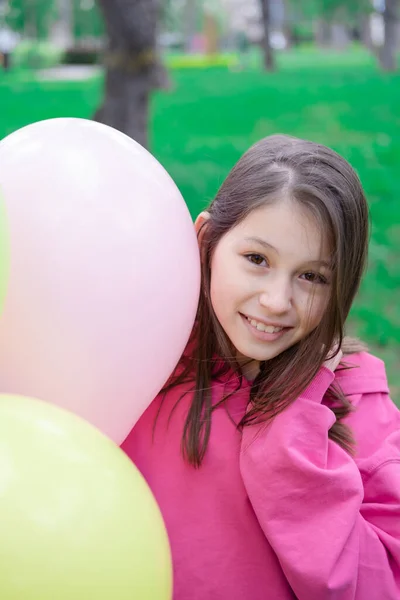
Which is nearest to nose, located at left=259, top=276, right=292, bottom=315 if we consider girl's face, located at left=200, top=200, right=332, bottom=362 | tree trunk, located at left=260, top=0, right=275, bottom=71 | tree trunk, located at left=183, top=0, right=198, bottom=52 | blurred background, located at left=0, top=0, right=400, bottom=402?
girl's face, located at left=200, top=200, right=332, bottom=362

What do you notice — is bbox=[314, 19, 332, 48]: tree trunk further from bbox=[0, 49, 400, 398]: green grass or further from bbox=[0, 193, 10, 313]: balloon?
bbox=[0, 193, 10, 313]: balloon

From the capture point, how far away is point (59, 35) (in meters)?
47.7

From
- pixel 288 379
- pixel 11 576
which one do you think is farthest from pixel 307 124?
pixel 11 576

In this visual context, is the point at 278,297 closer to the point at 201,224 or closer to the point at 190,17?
the point at 201,224

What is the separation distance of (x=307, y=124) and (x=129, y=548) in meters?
9.20

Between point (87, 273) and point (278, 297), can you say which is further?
point (278, 297)

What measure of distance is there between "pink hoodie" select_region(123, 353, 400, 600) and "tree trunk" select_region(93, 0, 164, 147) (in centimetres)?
516

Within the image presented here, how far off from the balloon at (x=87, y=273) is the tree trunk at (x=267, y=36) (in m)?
18.7

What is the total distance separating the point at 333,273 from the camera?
1.59m

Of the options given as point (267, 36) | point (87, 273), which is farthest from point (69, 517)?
point (267, 36)

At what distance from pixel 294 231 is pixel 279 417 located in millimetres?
370

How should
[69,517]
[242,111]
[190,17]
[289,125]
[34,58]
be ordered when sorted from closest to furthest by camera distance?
[69,517] → [289,125] → [242,111] → [34,58] → [190,17]

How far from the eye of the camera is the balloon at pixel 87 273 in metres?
1.38

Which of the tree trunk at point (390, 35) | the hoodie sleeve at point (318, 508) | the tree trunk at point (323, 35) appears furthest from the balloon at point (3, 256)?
the tree trunk at point (323, 35)
